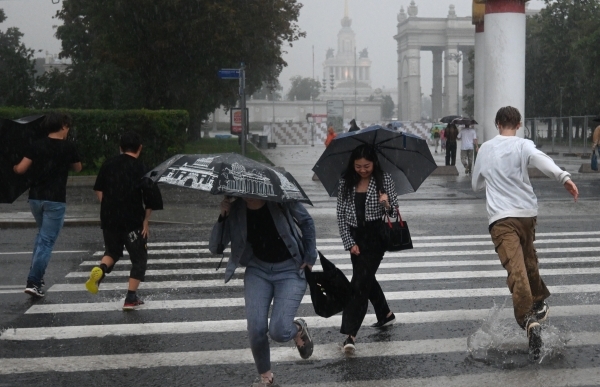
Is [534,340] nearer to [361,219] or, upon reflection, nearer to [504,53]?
[361,219]

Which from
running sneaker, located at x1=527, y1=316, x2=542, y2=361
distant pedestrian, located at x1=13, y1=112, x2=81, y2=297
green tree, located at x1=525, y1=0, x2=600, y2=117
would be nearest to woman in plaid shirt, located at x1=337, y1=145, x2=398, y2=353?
running sneaker, located at x1=527, y1=316, x2=542, y2=361

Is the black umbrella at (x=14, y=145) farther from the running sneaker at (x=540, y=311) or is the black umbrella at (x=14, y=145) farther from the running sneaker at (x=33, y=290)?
the running sneaker at (x=540, y=311)

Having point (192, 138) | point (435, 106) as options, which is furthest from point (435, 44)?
point (192, 138)

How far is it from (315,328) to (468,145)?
68.0 feet

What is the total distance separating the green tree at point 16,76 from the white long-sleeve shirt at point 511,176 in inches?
1063

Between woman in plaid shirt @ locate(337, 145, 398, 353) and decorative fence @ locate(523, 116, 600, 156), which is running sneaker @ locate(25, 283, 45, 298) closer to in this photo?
woman in plaid shirt @ locate(337, 145, 398, 353)

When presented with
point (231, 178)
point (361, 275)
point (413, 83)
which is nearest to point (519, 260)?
point (361, 275)

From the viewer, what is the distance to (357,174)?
285 inches

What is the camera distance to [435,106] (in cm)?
13925

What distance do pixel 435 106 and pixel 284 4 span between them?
335ft

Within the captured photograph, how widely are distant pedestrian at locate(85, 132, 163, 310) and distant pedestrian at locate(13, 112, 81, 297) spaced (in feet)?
2.40

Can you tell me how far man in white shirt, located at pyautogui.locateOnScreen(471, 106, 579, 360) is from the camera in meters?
6.92

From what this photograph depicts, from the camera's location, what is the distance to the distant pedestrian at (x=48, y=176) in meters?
9.07

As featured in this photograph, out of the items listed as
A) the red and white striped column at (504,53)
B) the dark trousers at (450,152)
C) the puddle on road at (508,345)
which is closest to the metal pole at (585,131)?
the dark trousers at (450,152)
